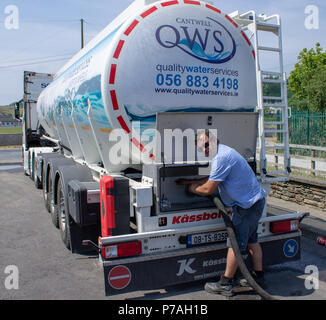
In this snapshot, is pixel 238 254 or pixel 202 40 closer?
pixel 238 254

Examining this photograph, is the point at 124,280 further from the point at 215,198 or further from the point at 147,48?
the point at 147,48

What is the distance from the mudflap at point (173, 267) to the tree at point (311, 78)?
16458 millimetres

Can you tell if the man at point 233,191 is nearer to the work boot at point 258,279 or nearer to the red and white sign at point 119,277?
the work boot at point 258,279

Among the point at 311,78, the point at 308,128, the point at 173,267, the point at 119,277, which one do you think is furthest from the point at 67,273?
the point at 311,78

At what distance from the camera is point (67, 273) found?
4.62 m

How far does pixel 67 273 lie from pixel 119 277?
4.47 ft

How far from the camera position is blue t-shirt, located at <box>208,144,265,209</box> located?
3715 millimetres

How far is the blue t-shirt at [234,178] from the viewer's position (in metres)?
3.71

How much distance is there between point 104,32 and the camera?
4727 millimetres

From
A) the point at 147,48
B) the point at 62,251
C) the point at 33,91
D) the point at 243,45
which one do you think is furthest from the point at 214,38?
the point at 33,91

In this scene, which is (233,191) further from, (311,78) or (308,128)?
(311,78)

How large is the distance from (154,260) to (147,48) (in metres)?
2.19

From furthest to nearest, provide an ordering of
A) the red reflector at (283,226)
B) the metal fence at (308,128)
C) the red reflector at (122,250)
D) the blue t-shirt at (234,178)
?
1. the metal fence at (308,128)
2. the red reflector at (283,226)
3. the blue t-shirt at (234,178)
4. the red reflector at (122,250)

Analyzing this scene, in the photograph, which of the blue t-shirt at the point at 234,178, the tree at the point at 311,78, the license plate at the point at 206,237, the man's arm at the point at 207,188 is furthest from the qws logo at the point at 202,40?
the tree at the point at 311,78
